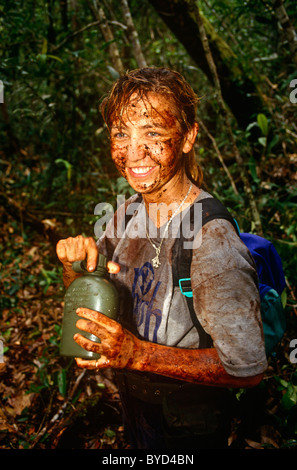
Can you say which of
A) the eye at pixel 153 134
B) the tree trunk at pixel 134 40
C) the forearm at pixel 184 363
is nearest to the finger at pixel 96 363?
the forearm at pixel 184 363

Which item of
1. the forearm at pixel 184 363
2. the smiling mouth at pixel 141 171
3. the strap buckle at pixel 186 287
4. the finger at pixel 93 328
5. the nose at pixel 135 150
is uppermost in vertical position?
the nose at pixel 135 150

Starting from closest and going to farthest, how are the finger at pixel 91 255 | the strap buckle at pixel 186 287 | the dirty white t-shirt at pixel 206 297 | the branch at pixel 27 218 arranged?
the dirty white t-shirt at pixel 206 297 → the strap buckle at pixel 186 287 → the finger at pixel 91 255 → the branch at pixel 27 218

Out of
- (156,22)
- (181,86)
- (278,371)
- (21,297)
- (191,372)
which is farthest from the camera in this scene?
(156,22)

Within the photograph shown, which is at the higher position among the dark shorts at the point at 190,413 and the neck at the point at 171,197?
the neck at the point at 171,197

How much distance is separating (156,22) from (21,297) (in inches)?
245

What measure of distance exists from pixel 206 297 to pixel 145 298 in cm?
43

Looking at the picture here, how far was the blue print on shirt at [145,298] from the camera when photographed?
140 centimetres

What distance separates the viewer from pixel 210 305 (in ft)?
3.59

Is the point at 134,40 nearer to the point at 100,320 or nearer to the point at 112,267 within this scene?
the point at 112,267

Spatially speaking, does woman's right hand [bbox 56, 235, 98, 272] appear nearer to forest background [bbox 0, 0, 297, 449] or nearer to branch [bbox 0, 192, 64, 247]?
forest background [bbox 0, 0, 297, 449]

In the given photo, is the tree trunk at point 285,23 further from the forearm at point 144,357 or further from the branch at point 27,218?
the forearm at point 144,357
